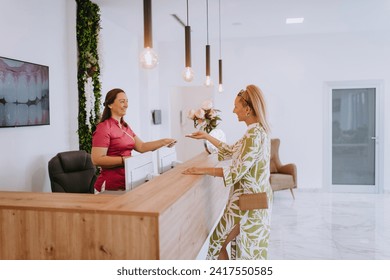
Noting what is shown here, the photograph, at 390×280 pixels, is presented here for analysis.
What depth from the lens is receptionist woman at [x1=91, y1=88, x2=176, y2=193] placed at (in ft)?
9.62

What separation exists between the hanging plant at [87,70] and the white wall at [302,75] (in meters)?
3.06

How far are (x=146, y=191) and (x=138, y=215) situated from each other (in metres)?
0.45

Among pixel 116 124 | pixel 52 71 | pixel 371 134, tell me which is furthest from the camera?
pixel 371 134

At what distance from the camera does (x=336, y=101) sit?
730cm

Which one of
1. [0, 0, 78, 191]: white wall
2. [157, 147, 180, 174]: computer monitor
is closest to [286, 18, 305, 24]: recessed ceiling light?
[0, 0, 78, 191]: white wall

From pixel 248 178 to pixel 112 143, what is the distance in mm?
1194

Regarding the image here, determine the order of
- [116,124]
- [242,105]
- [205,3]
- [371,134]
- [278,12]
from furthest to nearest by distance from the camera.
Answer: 1. [371,134]
2. [278,12]
3. [205,3]
4. [116,124]
5. [242,105]

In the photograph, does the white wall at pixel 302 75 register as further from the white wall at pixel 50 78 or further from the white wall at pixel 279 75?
the white wall at pixel 50 78

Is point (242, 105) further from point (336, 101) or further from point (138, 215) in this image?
point (336, 101)

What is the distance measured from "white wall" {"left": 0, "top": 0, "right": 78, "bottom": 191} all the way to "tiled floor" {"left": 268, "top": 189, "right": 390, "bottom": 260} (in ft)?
8.87

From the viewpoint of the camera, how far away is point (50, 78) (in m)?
4.35

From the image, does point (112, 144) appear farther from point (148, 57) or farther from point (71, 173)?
point (71, 173)

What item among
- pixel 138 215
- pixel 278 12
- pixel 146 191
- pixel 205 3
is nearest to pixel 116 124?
pixel 146 191

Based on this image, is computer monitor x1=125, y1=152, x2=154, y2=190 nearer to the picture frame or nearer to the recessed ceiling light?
the picture frame
